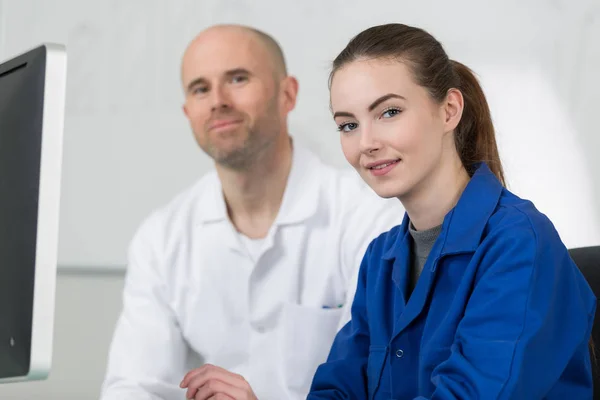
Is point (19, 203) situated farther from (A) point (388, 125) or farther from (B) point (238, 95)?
(B) point (238, 95)

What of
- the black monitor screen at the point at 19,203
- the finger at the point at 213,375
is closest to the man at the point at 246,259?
the finger at the point at 213,375

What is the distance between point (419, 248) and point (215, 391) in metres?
0.42

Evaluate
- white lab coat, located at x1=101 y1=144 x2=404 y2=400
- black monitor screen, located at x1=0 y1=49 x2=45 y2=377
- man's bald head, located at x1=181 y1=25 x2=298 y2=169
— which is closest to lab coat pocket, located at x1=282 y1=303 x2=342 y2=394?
white lab coat, located at x1=101 y1=144 x2=404 y2=400

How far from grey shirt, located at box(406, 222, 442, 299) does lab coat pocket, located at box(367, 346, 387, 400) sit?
10cm

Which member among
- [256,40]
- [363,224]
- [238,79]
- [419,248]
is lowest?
[419,248]

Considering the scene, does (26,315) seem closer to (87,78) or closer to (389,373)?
(389,373)

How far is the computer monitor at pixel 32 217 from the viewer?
841 mm

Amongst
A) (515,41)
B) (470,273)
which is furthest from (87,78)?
(470,273)

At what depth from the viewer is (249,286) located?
2119 mm

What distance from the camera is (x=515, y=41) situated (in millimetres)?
2326

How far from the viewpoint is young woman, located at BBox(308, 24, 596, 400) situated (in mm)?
1106

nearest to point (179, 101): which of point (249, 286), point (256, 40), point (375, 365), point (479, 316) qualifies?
point (256, 40)

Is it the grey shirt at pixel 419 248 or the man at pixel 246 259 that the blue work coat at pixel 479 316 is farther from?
the man at pixel 246 259

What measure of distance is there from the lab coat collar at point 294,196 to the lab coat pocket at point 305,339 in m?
0.26
